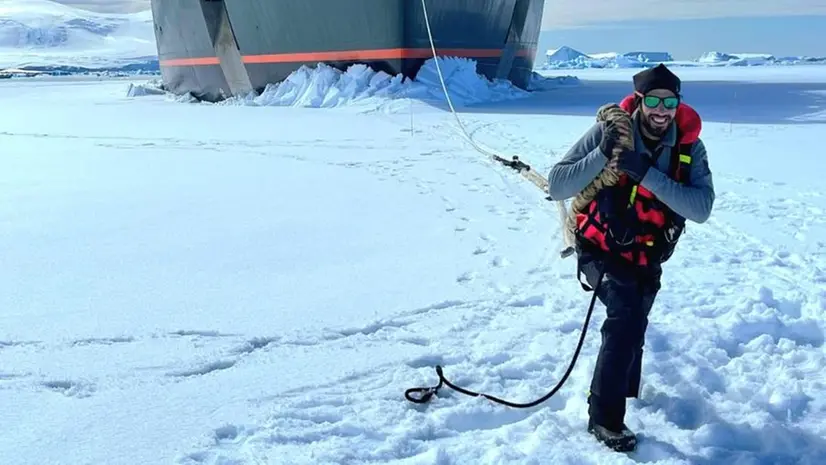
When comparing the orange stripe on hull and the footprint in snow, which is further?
the orange stripe on hull

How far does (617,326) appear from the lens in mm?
2021

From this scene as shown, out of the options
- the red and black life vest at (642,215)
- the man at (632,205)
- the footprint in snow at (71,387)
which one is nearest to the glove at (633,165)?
the man at (632,205)

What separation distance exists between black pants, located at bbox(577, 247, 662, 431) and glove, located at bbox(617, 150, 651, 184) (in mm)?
284

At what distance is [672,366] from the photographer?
2582 millimetres

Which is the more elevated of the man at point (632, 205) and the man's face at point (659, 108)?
the man's face at point (659, 108)

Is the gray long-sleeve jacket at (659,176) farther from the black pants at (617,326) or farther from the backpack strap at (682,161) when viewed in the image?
the black pants at (617,326)

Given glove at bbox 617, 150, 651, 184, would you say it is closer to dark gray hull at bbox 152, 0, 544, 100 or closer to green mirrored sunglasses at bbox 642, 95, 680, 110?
green mirrored sunglasses at bbox 642, 95, 680, 110

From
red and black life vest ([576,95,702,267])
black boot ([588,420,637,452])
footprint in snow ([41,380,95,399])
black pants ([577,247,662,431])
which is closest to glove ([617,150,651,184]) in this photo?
red and black life vest ([576,95,702,267])

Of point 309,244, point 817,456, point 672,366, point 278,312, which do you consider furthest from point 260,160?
point 817,456

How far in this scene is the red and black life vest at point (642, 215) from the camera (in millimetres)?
1984

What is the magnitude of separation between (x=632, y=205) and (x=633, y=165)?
167 millimetres

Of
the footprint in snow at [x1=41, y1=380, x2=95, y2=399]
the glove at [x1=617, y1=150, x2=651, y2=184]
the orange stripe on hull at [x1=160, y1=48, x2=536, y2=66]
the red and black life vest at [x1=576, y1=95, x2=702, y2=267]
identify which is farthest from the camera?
the orange stripe on hull at [x1=160, y1=48, x2=536, y2=66]

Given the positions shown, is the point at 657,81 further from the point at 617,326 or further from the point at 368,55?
the point at 368,55

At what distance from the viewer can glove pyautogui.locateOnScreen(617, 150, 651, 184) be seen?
6.16ft
